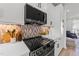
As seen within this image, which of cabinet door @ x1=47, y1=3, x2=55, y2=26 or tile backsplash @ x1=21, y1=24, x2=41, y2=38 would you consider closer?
tile backsplash @ x1=21, y1=24, x2=41, y2=38

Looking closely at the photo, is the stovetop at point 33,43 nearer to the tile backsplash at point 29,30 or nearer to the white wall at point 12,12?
the tile backsplash at point 29,30

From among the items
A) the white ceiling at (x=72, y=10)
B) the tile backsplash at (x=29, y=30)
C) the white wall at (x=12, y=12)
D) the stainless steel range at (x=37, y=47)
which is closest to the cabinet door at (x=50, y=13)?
the tile backsplash at (x=29, y=30)

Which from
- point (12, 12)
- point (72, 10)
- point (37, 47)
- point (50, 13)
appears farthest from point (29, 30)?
point (72, 10)

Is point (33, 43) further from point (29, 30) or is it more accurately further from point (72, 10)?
point (72, 10)

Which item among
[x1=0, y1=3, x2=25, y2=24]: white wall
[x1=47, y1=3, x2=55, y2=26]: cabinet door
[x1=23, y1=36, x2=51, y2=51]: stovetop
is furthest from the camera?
[x1=47, y1=3, x2=55, y2=26]: cabinet door

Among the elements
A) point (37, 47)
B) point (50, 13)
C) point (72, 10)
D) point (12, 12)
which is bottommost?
point (37, 47)

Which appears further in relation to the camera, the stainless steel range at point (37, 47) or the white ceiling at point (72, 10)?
the white ceiling at point (72, 10)

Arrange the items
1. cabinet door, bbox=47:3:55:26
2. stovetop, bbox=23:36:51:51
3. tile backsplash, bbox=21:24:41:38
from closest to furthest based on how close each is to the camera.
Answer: stovetop, bbox=23:36:51:51
tile backsplash, bbox=21:24:41:38
cabinet door, bbox=47:3:55:26

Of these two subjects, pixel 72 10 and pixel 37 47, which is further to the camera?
pixel 72 10

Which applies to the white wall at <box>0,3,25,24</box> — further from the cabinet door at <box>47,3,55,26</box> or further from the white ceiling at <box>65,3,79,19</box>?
the white ceiling at <box>65,3,79,19</box>

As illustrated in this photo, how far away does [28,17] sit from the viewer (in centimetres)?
262

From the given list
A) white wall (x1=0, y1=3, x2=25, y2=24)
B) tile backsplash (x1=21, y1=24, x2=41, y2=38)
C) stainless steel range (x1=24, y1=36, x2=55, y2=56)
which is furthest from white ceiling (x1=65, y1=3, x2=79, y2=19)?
white wall (x1=0, y1=3, x2=25, y2=24)

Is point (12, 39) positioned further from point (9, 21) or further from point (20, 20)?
point (9, 21)

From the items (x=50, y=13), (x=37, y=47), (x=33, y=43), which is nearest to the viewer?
(x=37, y=47)
